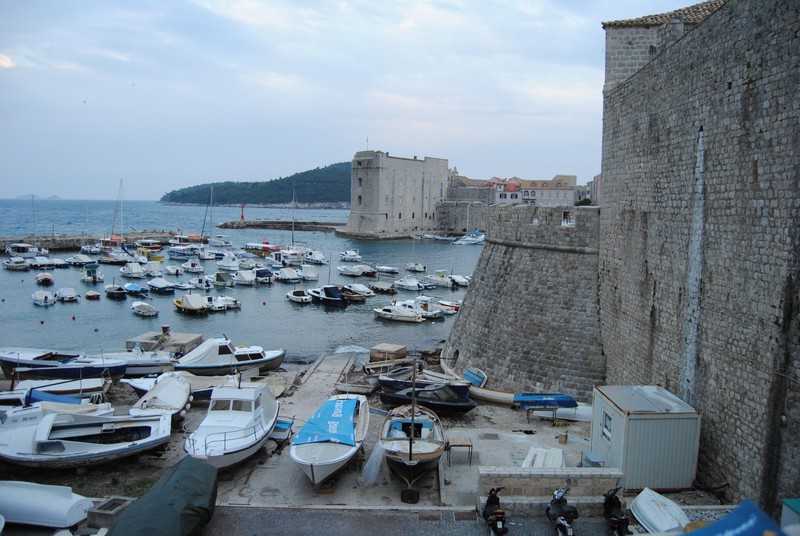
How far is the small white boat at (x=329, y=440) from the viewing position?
8.95 metres

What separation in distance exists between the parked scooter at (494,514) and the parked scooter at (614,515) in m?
1.24

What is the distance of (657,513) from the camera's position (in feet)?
23.1

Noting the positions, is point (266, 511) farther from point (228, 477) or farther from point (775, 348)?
point (775, 348)

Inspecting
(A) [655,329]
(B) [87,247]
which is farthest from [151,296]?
(A) [655,329]

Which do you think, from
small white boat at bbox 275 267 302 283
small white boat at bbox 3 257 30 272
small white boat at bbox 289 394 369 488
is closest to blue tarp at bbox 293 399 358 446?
small white boat at bbox 289 394 369 488

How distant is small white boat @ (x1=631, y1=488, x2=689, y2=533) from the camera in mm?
Result: 6785

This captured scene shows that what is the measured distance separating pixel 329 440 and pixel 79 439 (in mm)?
4438

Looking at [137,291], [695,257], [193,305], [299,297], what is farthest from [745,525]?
[137,291]

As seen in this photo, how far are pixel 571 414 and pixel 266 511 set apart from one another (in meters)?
6.67

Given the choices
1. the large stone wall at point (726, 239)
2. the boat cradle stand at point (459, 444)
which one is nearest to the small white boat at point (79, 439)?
the boat cradle stand at point (459, 444)

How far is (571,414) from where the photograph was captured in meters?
12.1

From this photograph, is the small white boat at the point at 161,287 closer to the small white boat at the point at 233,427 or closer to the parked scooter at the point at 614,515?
the small white boat at the point at 233,427

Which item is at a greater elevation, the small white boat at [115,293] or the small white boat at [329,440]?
the small white boat at [329,440]

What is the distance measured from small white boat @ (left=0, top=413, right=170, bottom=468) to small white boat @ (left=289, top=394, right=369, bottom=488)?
8.89 ft
